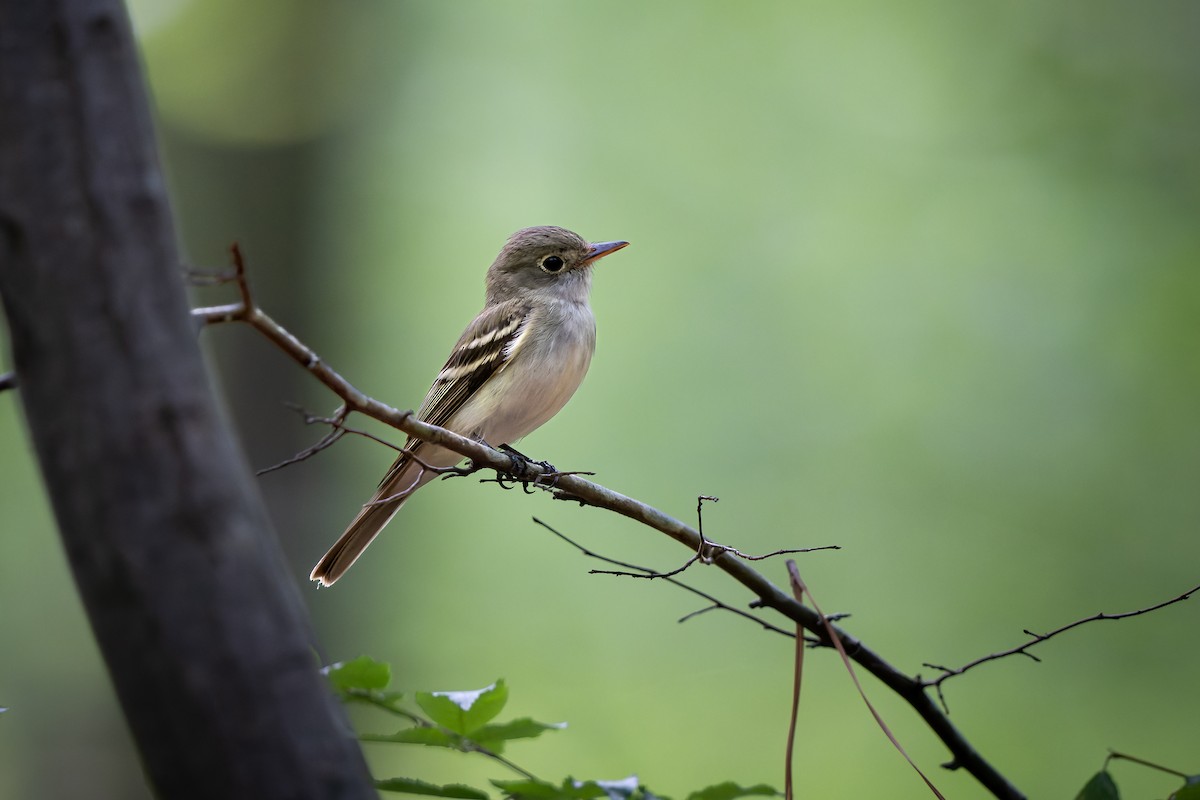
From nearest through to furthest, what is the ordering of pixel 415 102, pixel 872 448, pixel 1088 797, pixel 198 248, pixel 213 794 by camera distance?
1. pixel 213 794
2. pixel 1088 797
3. pixel 198 248
4. pixel 872 448
5. pixel 415 102

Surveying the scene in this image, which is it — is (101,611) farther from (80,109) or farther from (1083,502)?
(1083,502)

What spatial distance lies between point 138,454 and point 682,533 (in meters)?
1.76

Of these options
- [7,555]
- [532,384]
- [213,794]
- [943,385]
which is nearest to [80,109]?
[213,794]

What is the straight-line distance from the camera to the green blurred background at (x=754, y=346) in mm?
10656

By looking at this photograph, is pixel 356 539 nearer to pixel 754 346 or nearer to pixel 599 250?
pixel 599 250

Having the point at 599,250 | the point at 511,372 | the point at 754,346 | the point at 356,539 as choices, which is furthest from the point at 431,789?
the point at 754,346

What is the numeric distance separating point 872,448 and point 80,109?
39.3ft

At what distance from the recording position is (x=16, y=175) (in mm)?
1458

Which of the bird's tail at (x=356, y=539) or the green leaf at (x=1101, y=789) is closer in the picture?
the green leaf at (x=1101, y=789)

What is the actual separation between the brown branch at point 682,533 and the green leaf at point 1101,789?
36 cm

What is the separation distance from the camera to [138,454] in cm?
140

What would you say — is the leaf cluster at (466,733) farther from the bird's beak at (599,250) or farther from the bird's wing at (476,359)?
the bird's beak at (599,250)

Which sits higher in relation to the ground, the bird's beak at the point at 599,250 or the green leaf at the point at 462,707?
the bird's beak at the point at 599,250

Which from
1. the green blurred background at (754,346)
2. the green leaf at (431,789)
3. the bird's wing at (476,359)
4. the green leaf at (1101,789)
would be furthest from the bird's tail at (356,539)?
the green blurred background at (754,346)
